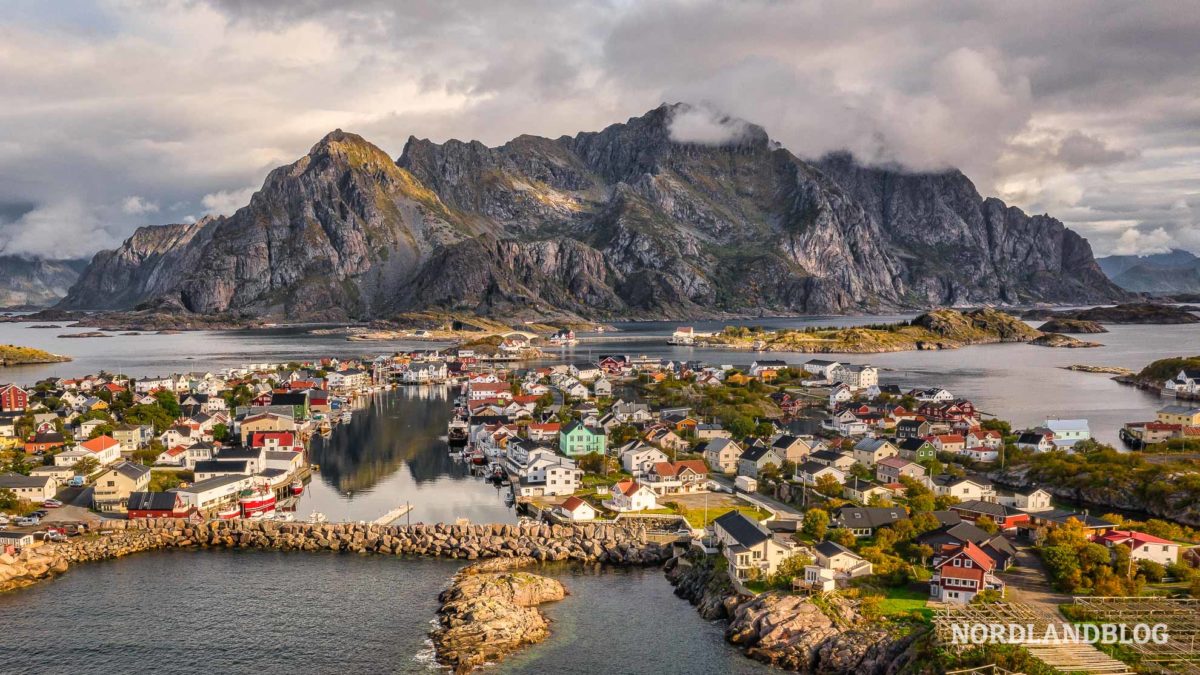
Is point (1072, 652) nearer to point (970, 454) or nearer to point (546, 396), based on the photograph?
point (970, 454)

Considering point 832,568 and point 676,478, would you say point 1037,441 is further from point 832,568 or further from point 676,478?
point 832,568

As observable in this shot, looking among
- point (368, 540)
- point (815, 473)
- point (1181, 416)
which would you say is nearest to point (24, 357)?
point (368, 540)

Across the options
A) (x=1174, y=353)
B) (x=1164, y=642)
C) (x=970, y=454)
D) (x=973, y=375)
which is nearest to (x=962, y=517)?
(x=1164, y=642)

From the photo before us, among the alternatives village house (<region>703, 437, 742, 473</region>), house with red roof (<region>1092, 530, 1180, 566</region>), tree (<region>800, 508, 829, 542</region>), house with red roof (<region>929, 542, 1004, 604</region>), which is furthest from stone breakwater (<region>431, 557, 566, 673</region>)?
village house (<region>703, 437, 742, 473</region>)

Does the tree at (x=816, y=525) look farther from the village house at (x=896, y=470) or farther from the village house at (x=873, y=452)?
the village house at (x=873, y=452)

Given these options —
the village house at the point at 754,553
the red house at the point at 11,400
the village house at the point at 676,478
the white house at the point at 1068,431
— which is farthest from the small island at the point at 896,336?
the village house at the point at 754,553
